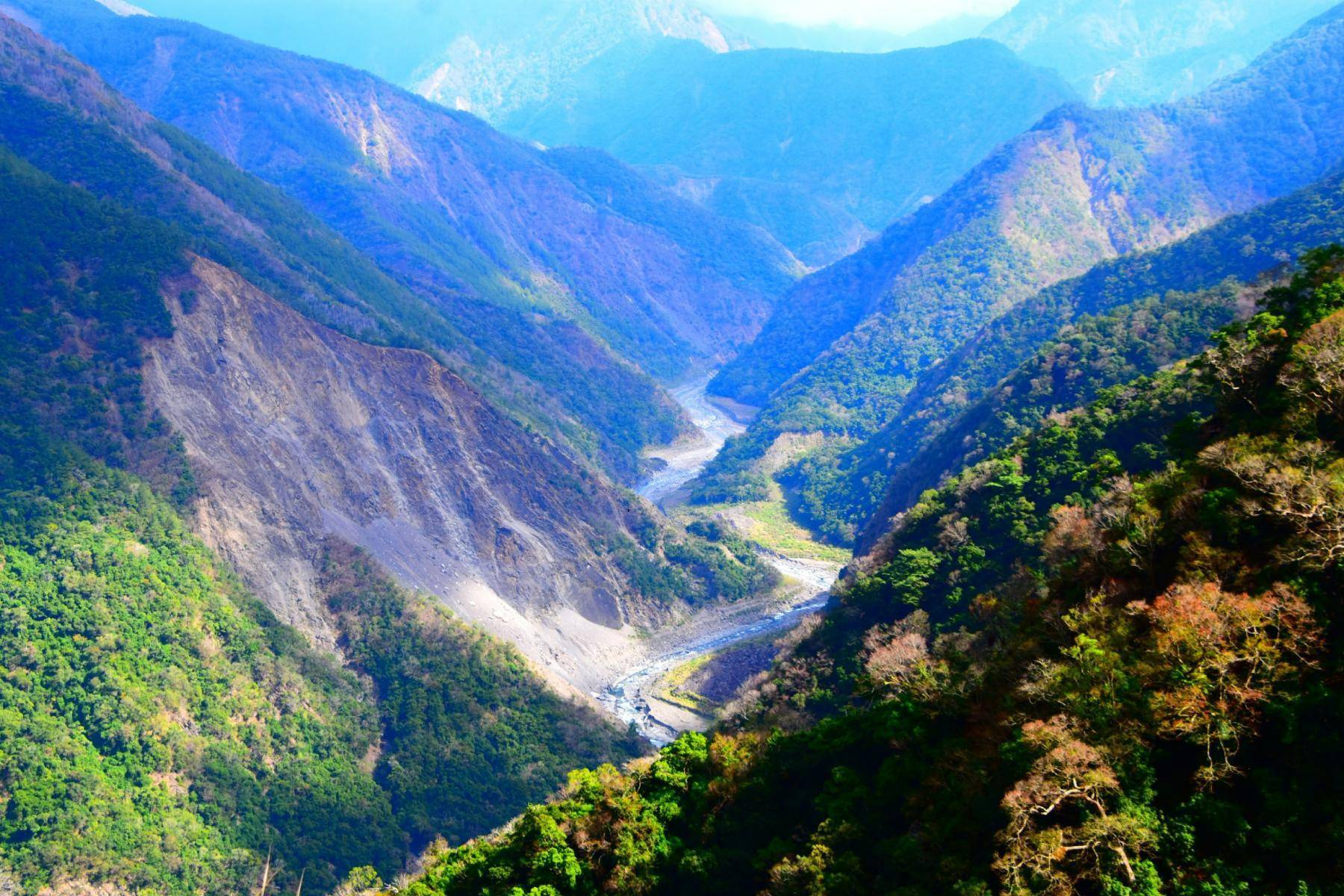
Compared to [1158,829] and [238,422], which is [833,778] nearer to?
[1158,829]

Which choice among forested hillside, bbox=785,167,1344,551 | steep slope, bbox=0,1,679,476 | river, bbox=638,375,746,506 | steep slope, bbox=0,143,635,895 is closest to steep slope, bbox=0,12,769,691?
steep slope, bbox=0,1,679,476

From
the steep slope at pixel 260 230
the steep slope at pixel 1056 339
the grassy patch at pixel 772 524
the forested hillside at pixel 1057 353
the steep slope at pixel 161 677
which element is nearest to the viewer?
the steep slope at pixel 161 677

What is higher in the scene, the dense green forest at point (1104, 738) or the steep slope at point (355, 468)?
the dense green forest at point (1104, 738)

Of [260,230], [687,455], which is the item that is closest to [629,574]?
[687,455]

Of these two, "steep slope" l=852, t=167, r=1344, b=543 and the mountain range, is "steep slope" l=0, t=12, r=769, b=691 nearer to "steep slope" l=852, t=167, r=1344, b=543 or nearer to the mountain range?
the mountain range

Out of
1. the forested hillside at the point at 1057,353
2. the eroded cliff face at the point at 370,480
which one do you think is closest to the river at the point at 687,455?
the forested hillside at the point at 1057,353

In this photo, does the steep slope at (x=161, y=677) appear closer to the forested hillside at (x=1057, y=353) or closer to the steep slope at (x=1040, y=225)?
the forested hillside at (x=1057, y=353)

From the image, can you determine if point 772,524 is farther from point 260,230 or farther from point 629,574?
point 260,230
